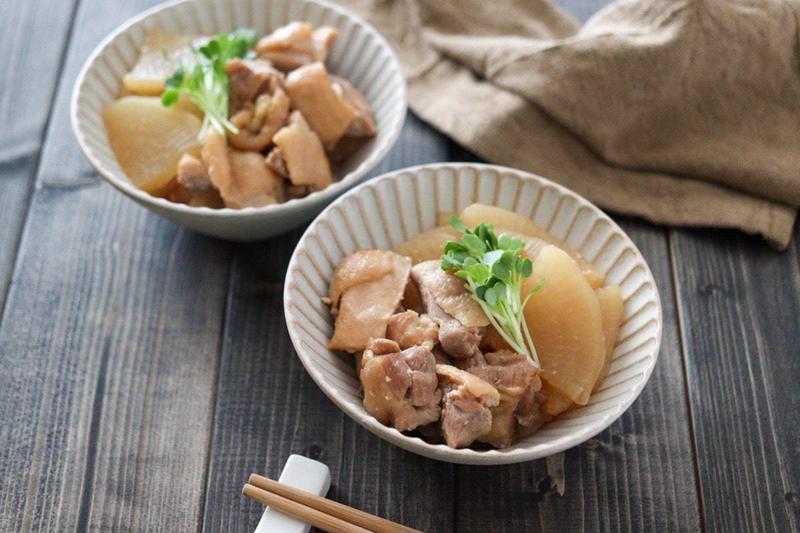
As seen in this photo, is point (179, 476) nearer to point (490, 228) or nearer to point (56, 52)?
point (490, 228)

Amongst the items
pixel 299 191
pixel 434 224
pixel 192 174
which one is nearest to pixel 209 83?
pixel 192 174

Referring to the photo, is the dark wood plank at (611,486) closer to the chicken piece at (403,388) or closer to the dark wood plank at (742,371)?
the dark wood plank at (742,371)

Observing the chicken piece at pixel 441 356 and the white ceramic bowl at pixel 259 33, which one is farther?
the white ceramic bowl at pixel 259 33

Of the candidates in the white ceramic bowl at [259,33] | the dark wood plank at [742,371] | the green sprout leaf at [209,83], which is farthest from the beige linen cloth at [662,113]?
the green sprout leaf at [209,83]

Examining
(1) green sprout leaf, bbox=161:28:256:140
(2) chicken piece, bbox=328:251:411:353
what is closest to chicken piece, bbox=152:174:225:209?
(1) green sprout leaf, bbox=161:28:256:140

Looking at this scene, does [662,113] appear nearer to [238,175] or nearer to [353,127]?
[353,127]

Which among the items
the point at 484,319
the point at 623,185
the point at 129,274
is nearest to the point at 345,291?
the point at 484,319
